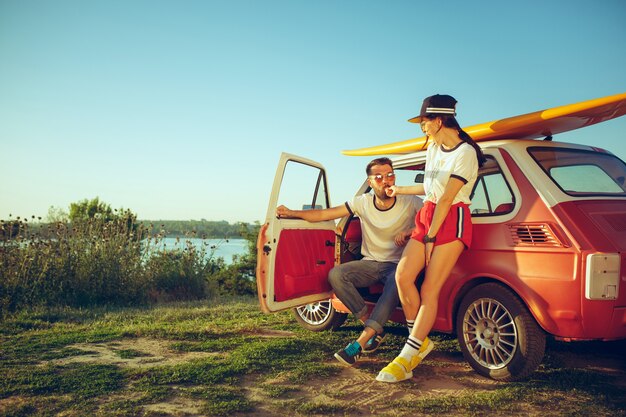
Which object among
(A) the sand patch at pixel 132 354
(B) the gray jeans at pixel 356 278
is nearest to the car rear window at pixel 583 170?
(B) the gray jeans at pixel 356 278

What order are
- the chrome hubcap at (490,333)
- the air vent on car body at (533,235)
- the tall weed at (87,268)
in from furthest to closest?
1. the tall weed at (87,268)
2. the chrome hubcap at (490,333)
3. the air vent on car body at (533,235)

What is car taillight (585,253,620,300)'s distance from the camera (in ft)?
12.1

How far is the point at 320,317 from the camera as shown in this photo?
6312 mm

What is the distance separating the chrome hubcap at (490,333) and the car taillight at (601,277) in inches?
24.3

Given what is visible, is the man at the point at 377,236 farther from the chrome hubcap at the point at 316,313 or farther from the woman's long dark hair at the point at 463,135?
the chrome hubcap at the point at 316,313

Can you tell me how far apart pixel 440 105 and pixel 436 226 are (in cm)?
103

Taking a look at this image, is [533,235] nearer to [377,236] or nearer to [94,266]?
[377,236]

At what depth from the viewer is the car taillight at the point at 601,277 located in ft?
12.1

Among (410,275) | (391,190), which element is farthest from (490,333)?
(391,190)

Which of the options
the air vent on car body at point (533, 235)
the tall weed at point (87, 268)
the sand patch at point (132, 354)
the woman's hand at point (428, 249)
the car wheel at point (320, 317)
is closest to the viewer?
the air vent on car body at point (533, 235)

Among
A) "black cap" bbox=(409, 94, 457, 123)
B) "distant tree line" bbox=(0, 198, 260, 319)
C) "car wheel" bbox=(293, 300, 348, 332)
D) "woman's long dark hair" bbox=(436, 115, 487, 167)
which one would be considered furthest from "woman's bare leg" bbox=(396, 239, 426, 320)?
"distant tree line" bbox=(0, 198, 260, 319)

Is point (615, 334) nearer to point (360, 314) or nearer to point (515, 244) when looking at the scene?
point (515, 244)

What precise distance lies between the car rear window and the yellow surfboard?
22cm

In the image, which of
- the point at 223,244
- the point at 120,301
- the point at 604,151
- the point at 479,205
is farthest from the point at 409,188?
the point at 223,244
